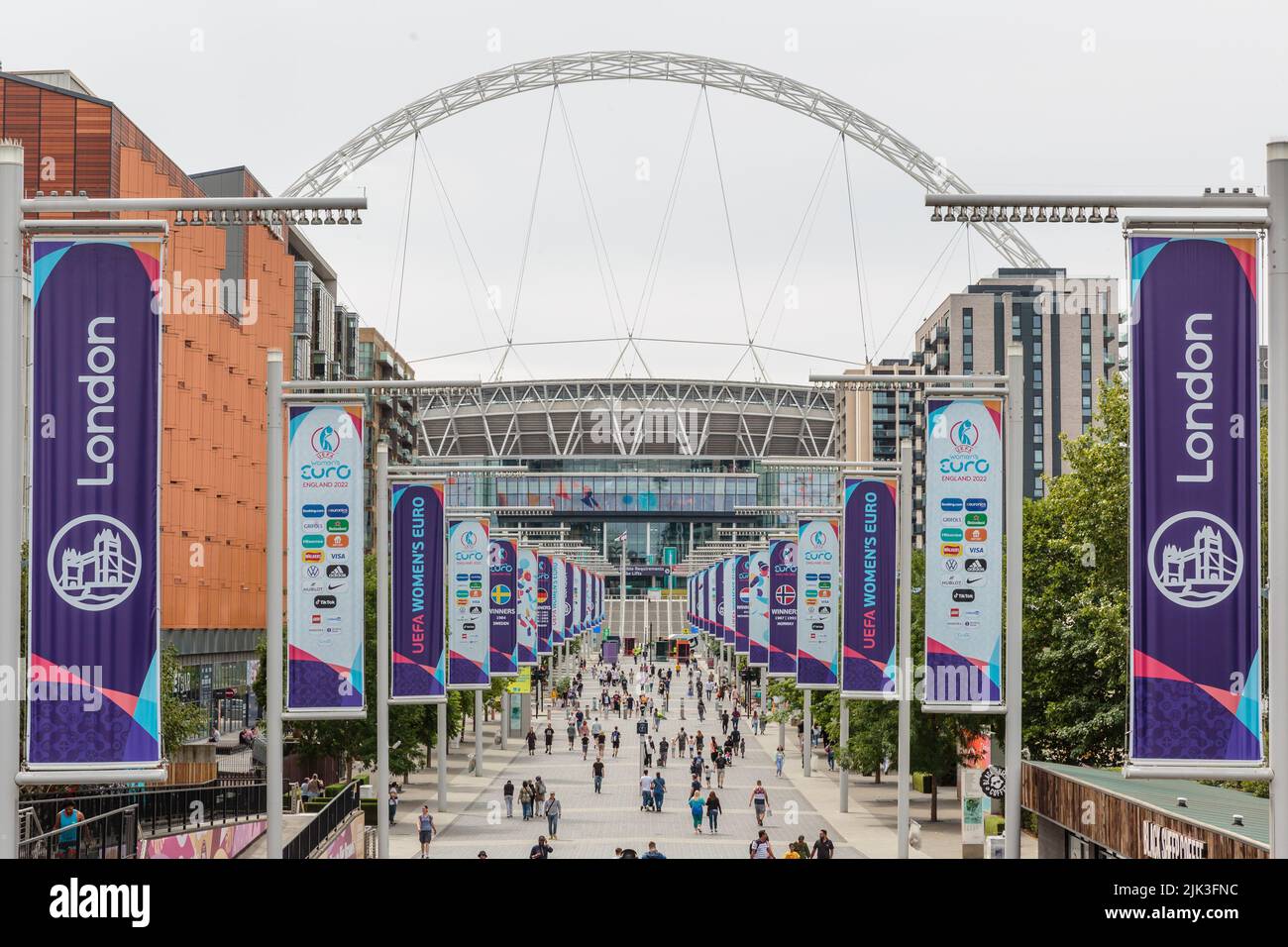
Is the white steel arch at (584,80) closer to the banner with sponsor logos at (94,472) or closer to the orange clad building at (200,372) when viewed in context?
the orange clad building at (200,372)

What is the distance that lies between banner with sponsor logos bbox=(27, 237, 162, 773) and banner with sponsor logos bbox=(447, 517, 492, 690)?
101 feet

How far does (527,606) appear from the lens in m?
69.8

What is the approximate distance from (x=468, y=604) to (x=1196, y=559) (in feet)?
111

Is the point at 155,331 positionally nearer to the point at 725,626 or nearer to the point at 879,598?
the point at 879,598

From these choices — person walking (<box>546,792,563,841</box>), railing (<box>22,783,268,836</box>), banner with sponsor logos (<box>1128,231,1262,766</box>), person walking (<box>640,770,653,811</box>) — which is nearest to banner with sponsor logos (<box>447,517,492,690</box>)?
person walking (<box>546,792,563,841</box>)

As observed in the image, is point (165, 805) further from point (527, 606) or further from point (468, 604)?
point (527, 606)

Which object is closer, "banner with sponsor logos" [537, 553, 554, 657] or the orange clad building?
the orange clad building

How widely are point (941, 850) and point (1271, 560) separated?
34788mm

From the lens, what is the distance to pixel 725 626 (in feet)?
317

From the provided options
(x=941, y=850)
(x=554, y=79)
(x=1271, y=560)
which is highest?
(x=554, y=79)

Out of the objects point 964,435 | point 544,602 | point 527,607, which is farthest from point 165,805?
point 544,602

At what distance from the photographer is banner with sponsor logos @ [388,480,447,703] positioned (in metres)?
35.8

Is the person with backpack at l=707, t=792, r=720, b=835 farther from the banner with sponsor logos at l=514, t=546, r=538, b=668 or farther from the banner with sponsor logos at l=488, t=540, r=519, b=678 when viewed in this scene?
the banner with sponsor logos at l=514, t=546, r=538, b=668
